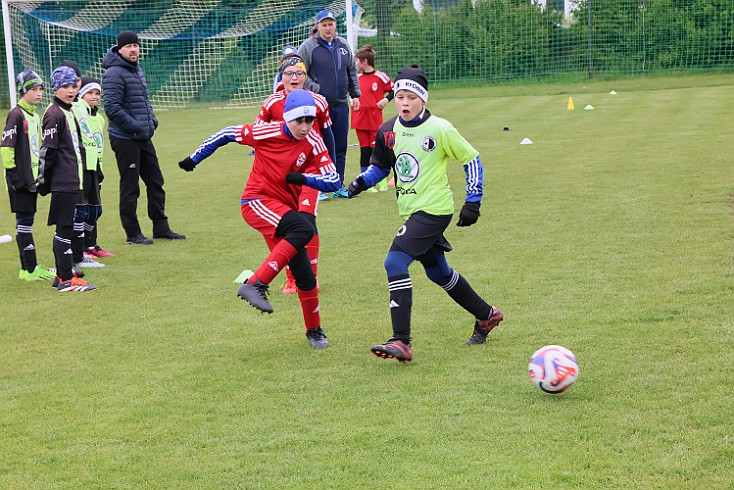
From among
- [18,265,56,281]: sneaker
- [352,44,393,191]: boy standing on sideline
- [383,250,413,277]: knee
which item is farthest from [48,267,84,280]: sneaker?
[352,44,393,191]: boy standing on sideline

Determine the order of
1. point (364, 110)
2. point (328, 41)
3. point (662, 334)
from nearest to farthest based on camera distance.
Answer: point (662, 334), point (328, 41), point (364, 110)

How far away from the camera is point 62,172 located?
969cm

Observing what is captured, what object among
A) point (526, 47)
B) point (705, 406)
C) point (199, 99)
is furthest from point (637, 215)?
point (526, 47)

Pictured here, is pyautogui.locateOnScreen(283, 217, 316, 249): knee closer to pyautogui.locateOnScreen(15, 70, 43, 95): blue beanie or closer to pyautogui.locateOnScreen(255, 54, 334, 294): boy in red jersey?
pyautogui.locateOnScreen(255, 54, 334, 294): boy in red jersey

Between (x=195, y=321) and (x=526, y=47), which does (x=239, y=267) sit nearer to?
(x=195, y=321)

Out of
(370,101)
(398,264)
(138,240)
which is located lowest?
(138,240)

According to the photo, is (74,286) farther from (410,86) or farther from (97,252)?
(410,86)

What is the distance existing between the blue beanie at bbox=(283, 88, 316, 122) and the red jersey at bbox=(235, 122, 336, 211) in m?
0.24

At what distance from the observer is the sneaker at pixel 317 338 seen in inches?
288

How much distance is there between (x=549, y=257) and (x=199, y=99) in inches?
794

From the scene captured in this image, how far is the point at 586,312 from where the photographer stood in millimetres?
7816

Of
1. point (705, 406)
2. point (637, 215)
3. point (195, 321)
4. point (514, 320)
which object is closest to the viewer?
point (705, 406)

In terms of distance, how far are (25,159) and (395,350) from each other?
16.5 ft

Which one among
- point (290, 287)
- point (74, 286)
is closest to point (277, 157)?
point (290, 287)
